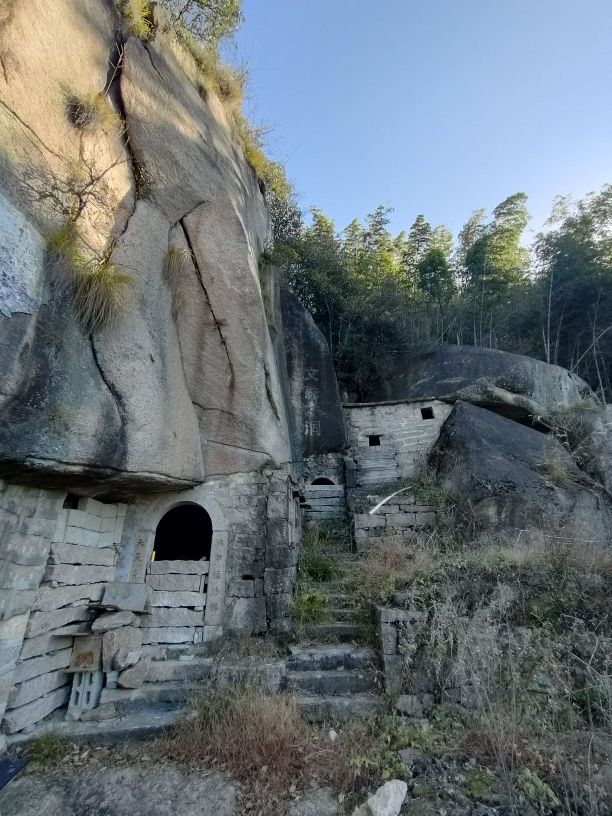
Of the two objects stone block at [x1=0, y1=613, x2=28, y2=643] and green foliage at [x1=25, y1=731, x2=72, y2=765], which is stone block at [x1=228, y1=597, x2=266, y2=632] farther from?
stone block at [x1=0, y1=613, x2=28, y2=643]

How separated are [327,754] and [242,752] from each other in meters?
0.71

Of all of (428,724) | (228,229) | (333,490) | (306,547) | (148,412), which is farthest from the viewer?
(333,490)

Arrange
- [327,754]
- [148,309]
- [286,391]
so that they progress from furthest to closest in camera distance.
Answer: [286,391]
[148,309]
[327,754]

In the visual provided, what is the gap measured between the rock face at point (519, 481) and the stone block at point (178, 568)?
4632 millimetres

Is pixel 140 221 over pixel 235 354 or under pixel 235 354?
over

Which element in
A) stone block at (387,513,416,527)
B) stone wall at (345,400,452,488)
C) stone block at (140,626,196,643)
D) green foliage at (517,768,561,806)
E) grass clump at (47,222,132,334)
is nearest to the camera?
green foliage at (517,768,561,806)

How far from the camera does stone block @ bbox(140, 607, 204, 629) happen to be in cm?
503

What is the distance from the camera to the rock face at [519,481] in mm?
6527

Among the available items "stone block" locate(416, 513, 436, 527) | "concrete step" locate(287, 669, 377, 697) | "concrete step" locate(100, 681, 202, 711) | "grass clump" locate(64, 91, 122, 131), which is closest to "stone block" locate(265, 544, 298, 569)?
"concrete step" locate(287, 669, 377, 697)

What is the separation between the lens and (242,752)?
3260 millimetres

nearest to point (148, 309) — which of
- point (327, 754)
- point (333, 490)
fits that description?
point (327, 754)

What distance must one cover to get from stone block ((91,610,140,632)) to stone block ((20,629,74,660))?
29 cm

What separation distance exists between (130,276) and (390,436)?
7736mm

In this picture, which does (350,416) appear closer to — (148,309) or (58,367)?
(148,309)
